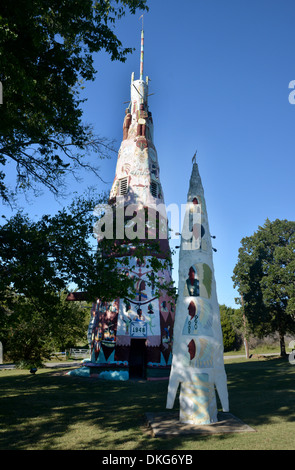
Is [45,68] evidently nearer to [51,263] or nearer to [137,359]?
[51,263]

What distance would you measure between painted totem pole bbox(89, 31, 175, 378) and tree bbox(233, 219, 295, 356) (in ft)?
44.7

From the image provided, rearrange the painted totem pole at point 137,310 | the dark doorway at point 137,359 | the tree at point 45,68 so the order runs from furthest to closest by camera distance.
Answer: the dark doorway at point 137,359 < the painted totem pole at point 137,310 < the tree at point 45,68

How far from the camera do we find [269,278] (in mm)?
31094

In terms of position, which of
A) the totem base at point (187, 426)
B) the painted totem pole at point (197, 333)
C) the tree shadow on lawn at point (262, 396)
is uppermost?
the painted totem pole at point (197, 333)

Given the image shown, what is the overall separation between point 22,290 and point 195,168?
771 centimetres

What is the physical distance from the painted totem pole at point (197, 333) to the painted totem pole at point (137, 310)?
5041 millimetres

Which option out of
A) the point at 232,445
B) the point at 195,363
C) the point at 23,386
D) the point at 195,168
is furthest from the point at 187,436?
the point at 23,386

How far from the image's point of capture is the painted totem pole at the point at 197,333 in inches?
382

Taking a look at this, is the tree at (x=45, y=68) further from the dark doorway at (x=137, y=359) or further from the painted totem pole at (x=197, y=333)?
the dark doorway at (x=137, y=359)

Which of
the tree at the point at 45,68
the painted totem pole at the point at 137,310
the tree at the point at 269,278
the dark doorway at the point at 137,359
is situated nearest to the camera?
the tree at the point at 45,68

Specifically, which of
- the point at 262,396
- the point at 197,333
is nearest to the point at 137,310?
the point at 262,396

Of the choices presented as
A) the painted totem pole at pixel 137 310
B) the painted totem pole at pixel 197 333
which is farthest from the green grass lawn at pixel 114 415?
the painted totem pole at pixel 137 310

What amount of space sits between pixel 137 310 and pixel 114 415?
9582 millimetres
